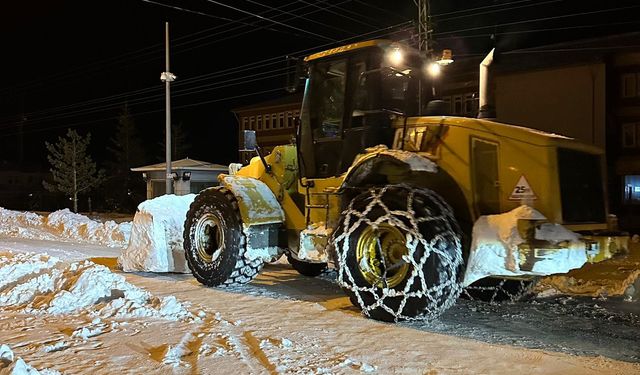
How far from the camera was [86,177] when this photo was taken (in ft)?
132

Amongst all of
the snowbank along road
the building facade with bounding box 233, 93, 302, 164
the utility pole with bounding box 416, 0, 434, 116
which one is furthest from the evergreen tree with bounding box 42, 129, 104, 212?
the snowbank along road

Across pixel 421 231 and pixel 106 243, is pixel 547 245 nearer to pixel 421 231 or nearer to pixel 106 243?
pixel 421 231

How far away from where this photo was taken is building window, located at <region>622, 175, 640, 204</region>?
94.6ft

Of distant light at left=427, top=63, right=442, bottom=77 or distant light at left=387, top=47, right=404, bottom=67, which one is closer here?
distant light at left=387, top=47, right=404, bottom=67

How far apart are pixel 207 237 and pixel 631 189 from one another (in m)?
25.9

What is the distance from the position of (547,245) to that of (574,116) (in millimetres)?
24681

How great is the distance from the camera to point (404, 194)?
6641 mm

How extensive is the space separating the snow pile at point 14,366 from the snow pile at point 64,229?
11322 millimetres

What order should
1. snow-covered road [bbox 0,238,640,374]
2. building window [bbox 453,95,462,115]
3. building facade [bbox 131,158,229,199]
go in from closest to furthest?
snow-covered road [bbox 0,238,640,374]
building facade [bbox 131,158,229,199]
building window [bbox 453,95,462,115]

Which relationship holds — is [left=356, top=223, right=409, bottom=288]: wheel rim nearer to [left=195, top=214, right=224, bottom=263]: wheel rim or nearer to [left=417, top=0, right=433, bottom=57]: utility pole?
[left=195, top=214, right=224, bottom=263]: wheel rim

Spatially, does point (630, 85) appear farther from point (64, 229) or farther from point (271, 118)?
point (271, 118)

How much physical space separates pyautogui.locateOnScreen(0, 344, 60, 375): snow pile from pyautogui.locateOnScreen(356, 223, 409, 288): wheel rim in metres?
3.42

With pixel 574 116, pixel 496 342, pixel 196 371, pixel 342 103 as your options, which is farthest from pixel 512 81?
pixel 196 371

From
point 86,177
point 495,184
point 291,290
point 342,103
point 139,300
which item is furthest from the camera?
point 86,177
